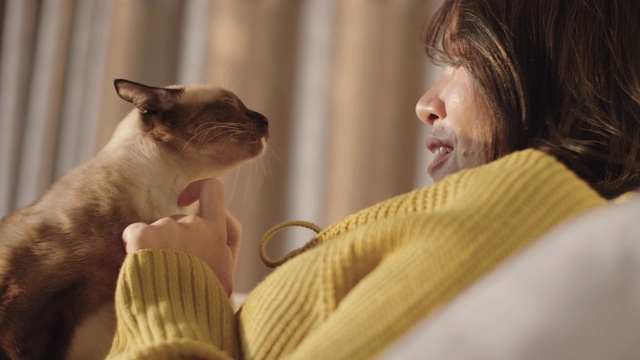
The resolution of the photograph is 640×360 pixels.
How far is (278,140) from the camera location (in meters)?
1.89

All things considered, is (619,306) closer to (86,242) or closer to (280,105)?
(86,242)

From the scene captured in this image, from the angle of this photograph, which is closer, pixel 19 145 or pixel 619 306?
pixel 619 306

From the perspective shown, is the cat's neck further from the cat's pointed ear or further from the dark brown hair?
the dark brown hair

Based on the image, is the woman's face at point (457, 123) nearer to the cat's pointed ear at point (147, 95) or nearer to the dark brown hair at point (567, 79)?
the dark brown hair at point (567, 79)

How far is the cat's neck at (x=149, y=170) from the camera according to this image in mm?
1077

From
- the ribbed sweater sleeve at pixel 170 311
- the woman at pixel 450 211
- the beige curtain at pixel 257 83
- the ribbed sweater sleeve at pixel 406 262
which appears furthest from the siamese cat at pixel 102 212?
the beige curtain at pixel 257 83

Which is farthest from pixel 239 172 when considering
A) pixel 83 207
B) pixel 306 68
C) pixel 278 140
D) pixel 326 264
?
pixel 326 264

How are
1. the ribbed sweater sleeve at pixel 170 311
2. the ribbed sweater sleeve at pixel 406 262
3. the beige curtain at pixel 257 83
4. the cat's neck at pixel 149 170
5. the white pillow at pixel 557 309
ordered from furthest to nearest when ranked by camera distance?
the beige curtain at pixel 257 83, the cat's neck at pixel 149 170, the ribbed sweater sleeve at pixel 170 311, the ribbed sweater sleeve at pixel 406 262, the white pillow at pixel 557 309

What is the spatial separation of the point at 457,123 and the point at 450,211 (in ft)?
1.14

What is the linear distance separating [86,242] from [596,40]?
2.34ft

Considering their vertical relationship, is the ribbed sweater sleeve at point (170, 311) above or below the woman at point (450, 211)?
below

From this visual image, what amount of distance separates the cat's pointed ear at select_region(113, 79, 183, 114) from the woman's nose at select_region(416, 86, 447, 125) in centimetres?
47

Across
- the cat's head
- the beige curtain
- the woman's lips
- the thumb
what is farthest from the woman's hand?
the beige curtain

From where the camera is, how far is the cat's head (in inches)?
45.9
